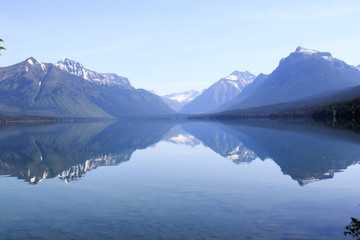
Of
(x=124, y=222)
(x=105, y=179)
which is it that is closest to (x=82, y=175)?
(x=105, y=179)

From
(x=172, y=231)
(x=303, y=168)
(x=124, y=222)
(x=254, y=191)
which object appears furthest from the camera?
(x=303, y=168)

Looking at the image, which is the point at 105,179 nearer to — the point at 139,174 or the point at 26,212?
the point at 139,174

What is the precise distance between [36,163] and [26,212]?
106 feet

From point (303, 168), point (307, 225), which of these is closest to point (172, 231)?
point (307, 225)

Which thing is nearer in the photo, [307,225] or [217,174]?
[307,225]

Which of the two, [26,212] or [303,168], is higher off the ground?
[303,168]

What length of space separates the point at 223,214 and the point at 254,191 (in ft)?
30.0

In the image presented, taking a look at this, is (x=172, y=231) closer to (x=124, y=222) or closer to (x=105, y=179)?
(x=124, y=222)

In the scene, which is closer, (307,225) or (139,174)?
(307,225)

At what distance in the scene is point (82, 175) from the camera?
45219 millimetres

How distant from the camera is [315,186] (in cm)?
3466

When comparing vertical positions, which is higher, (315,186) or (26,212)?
(315,186)

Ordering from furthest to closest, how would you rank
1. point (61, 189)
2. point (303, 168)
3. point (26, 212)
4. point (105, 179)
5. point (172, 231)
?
point (303, 168) < point (105, 179) < point (61, 189) < point (26, 212) < point (172, 231)

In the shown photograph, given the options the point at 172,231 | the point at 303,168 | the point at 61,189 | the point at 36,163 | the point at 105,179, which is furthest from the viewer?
the point at 36,163
